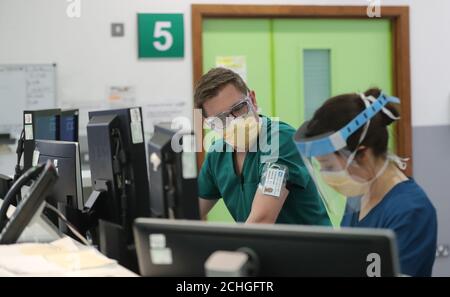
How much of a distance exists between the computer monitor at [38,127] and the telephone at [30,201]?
583 millimetres

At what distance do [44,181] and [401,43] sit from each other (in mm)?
3025

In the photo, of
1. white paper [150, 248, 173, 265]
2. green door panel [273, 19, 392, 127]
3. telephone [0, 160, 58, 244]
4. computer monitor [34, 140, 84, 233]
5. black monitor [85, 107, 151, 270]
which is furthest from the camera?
green door panel [273, 19, 392, 127]

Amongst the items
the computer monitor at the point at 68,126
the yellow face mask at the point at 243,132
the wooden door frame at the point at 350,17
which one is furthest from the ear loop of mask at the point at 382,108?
the wooden door frame at the point at 350,17

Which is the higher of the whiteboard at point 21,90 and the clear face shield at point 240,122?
the whiteboard at point 21,90

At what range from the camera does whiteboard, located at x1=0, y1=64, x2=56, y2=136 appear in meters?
A: 3.57

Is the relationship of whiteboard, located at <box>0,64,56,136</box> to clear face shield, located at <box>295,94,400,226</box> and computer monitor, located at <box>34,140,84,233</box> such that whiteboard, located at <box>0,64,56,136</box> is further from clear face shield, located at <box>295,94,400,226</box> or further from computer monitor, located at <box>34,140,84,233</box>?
clear face shield, located at <box>295,94,400,226</box>

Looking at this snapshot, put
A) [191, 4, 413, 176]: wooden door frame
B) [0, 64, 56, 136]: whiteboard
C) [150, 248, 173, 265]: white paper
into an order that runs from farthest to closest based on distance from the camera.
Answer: [191, 4, 413, 176]: wooden door frame
[0, 64, 56, 136]: whiteboard
[150, 248, 173, 265]: white paper

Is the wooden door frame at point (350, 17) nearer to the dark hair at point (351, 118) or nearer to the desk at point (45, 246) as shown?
the desk at point (45, 246)

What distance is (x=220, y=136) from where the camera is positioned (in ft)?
7.12

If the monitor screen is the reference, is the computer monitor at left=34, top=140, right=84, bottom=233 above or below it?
below

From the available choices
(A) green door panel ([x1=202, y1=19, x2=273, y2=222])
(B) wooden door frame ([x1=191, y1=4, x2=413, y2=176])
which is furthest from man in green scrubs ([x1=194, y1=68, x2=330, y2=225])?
(A) green door panel ([x1=202, y1=19, x2=273, y2=222])

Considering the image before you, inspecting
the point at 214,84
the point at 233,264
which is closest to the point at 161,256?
the point at 233,264

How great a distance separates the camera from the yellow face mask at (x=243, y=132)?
2.03 meters
